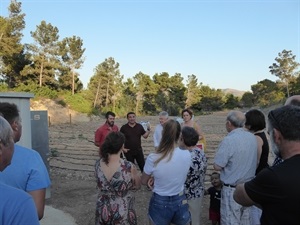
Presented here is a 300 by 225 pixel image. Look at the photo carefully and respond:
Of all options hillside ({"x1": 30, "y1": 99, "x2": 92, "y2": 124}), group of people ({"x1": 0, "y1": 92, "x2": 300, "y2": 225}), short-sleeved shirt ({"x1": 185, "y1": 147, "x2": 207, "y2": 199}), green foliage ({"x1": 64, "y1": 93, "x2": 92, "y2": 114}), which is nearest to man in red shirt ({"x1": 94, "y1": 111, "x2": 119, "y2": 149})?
group of people ({"x1": 0, "y1": 92, "x2": 300, "y2": 225})

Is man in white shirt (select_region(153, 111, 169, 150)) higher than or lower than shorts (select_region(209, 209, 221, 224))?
higher

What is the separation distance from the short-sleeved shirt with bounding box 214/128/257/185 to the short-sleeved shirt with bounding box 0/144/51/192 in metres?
2.20

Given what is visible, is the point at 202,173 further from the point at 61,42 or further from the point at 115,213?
the point at 61,42

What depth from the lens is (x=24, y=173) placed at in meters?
2.18

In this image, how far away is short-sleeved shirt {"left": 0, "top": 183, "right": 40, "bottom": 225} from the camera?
1225 millimetres

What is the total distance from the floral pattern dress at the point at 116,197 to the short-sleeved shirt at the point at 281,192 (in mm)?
1680

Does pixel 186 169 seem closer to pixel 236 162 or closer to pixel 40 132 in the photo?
pixel 236 162

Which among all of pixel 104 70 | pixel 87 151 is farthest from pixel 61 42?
pixel 87 151

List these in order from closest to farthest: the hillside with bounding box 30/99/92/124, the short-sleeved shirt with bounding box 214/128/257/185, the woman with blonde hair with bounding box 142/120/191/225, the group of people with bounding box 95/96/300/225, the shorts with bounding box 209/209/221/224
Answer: the group of people with bounding box 95/96/300/225
the woman with blonde hair with bounding box 142/120/191/225
the short-sleeved shirt with bounding box 214/128/257/185
the shorts with bounding box 209/209/221/224
the hillside with bounding box 30/99/92/124

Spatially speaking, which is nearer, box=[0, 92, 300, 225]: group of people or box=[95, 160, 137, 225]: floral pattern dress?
box=[0, 92, 300, 225]: group of people

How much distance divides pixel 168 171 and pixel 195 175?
891 mm

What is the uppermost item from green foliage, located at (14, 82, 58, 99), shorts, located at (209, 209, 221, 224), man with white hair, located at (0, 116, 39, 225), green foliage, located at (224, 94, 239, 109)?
green foliage, located at (14, 82, 58, 99)

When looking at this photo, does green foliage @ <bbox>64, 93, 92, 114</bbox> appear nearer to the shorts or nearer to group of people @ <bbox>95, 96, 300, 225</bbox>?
the shorts

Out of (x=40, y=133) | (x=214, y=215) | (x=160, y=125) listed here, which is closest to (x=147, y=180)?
(x=214, y=215)
